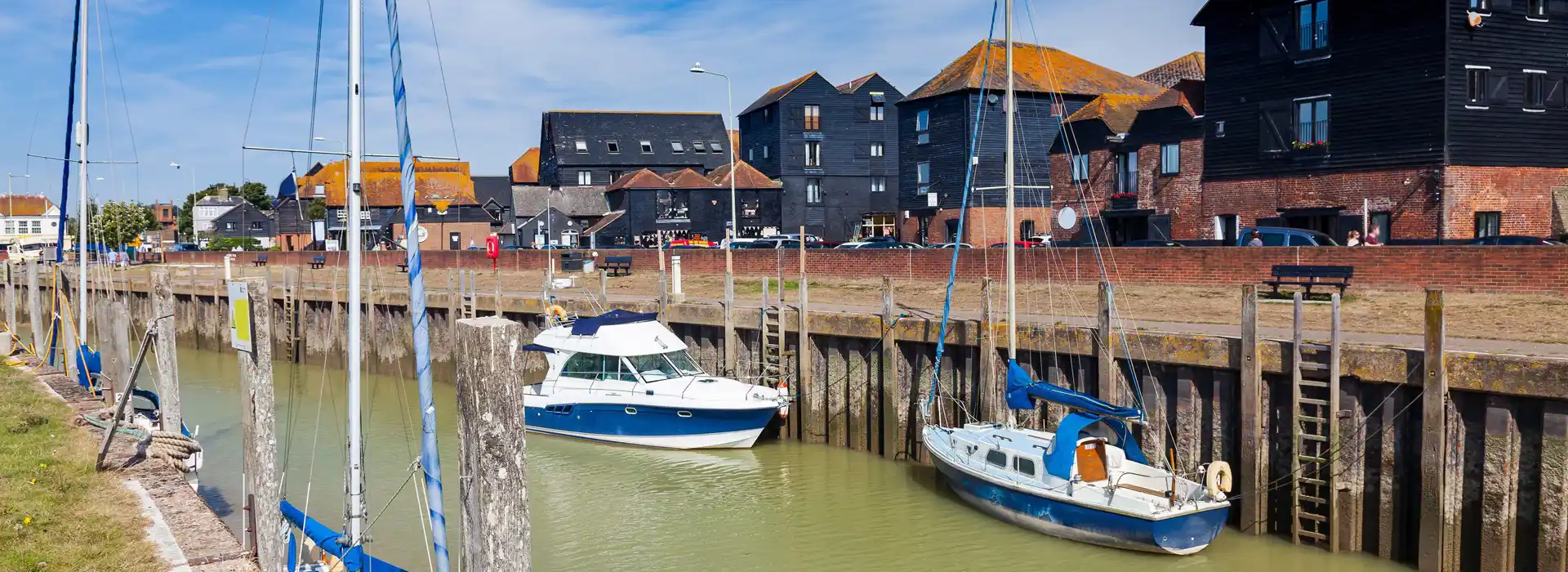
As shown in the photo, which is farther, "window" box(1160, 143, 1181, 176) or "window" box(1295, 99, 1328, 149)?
"window" box(1160, 143, 1181, 176)

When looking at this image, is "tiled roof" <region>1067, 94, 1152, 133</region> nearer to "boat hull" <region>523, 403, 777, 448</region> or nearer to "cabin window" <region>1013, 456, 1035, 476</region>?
"boat hull" <region>523, 403, 777, 448</region>

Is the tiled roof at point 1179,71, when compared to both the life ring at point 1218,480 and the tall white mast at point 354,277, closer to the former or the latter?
the life ring at point 1218,480

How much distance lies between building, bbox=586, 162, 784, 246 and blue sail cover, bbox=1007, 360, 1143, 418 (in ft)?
161

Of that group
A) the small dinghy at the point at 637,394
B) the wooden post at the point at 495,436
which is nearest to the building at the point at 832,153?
the small dinghy at the point at 637,394

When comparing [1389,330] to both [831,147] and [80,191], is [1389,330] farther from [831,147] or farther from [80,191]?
[831,147]

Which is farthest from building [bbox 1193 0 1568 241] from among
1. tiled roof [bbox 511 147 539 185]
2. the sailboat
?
tiled roof [bbox 511 147 539 185]

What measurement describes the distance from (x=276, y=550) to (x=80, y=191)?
18183 millimetres

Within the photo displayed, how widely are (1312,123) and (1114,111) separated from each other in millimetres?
11324

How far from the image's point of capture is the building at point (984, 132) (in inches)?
2042

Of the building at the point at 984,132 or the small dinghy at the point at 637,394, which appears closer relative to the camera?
the small dinghy at the point at 637,394

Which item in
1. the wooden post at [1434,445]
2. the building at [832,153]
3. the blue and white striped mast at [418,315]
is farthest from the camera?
the building at [832,153]

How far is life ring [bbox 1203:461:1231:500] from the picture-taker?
44.8 ft

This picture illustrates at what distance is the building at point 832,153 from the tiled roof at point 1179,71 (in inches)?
591

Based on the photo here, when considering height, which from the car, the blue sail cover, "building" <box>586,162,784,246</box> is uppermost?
"building" <box>586,162,784,246</box>
